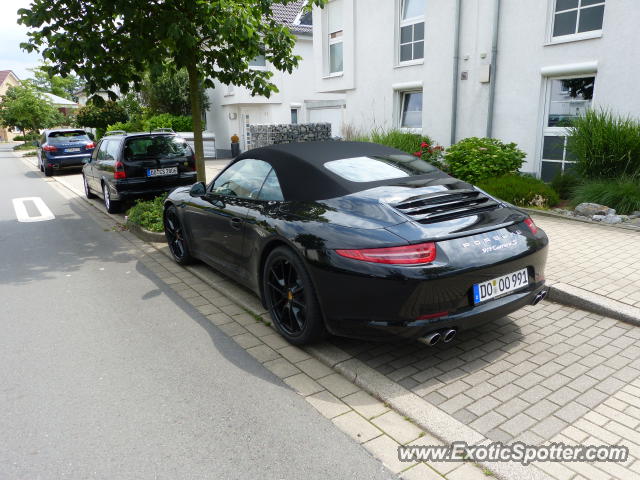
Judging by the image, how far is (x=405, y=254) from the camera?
311 cm

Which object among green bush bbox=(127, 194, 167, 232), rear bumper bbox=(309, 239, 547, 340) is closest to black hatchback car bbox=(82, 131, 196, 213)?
green bush bbox=(127, 194, 167, 232)

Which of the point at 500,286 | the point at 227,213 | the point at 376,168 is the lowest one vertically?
the point at 500,286

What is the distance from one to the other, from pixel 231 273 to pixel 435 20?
9.91m

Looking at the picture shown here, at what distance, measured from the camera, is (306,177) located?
401 centimetres

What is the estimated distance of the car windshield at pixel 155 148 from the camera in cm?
948

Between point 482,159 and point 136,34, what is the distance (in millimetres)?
6357

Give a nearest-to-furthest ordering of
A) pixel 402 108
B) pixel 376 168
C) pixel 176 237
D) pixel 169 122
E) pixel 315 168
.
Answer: pixel 315 168
pixel 376 168
pixel 176 237
pixel 402 108
pixel 169 122

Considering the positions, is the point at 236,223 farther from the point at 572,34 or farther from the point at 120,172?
the point at 572,34

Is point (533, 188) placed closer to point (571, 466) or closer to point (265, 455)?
point (571, 466)

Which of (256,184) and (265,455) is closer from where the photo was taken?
(265,455)

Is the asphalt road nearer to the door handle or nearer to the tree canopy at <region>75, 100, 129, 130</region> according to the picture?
the door handle

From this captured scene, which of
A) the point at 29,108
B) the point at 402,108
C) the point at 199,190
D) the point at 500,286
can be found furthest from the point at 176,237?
the point at 29,108

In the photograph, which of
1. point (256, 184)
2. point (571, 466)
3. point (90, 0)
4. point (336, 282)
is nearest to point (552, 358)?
point (571, 466)

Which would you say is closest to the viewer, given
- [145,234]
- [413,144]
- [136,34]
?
[136,34]
